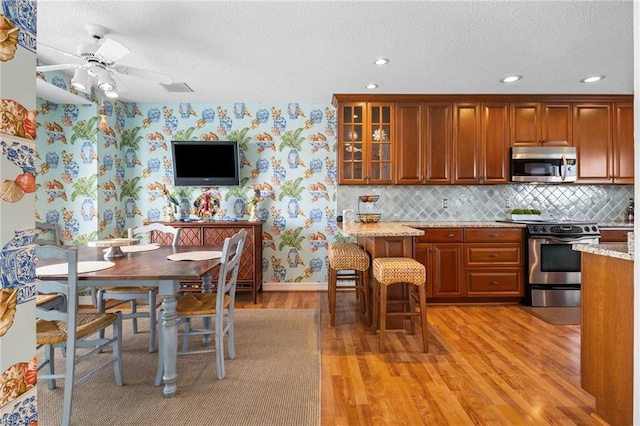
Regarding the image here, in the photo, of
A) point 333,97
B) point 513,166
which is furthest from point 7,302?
point 513,166

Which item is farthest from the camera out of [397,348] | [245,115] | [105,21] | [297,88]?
[245,115]

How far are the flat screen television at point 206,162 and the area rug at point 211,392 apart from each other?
2.13 meters

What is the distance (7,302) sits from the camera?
675mm

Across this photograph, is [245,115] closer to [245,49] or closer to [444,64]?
[245,49]

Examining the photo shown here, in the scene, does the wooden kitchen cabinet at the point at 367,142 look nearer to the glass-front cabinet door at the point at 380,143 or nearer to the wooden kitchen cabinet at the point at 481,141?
the glass-front cabinet door at the point at 380,143

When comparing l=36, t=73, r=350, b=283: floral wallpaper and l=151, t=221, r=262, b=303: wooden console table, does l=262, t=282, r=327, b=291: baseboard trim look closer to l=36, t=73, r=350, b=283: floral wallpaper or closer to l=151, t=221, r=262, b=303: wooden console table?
l=36, t=73, r=350, b=283: floral wallpaper

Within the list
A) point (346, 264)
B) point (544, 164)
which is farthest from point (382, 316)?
point (544, 164)

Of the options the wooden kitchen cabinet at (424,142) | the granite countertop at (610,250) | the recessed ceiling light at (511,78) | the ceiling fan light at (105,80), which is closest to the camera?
the granite countertop at (610,250)

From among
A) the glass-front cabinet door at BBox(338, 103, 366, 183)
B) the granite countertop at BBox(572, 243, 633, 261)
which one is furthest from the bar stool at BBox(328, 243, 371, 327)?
the granite countertop at BBox(572, 243, 633, 261)

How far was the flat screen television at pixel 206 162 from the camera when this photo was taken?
14.1ft

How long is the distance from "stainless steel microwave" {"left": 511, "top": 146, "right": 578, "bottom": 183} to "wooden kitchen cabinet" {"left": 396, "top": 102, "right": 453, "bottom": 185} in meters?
0.79

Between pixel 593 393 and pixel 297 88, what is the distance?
354 cm

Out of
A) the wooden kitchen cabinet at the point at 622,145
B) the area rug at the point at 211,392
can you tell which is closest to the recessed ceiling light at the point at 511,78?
the wooden kitchen cabinet at the point at 622,145

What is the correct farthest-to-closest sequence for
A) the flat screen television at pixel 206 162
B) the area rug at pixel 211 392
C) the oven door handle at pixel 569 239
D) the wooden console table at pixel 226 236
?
the flat screen television at pixel 206 162 < the wooden console table at pixel 226 236 < the oven door handle at pixel 569 239 < the area rug at pixel 211 392
